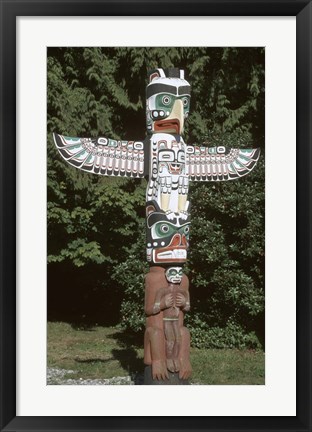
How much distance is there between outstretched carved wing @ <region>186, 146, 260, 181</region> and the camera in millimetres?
8391

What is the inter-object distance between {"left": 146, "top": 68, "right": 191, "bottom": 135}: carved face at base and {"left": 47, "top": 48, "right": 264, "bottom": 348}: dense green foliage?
14.3 feet

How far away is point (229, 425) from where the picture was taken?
614 centimetres

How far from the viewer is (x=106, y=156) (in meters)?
8.13

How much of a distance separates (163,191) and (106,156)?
91 cm

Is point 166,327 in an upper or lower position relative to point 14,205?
lower

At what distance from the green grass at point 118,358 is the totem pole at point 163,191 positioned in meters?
2.95

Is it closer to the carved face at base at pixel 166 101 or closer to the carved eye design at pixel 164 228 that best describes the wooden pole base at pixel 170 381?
the carved eye design at pixel 164 228

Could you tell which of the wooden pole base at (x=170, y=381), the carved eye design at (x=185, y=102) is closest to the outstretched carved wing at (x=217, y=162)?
the carved eye design at (x=185, y=102)

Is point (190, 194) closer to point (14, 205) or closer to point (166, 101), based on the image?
point (166, 101)

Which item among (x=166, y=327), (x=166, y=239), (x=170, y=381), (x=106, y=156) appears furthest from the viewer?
(x=106, y=156)

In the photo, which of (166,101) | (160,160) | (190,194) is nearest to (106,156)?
(160,160)

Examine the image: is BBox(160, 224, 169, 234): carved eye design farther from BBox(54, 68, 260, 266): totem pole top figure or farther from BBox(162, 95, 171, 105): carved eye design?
BBox(162, 95, 171, 105): carved eye design

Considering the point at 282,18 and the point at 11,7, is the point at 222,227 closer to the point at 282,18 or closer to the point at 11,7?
the point at 282,18

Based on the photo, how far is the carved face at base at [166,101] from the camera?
8.04m
